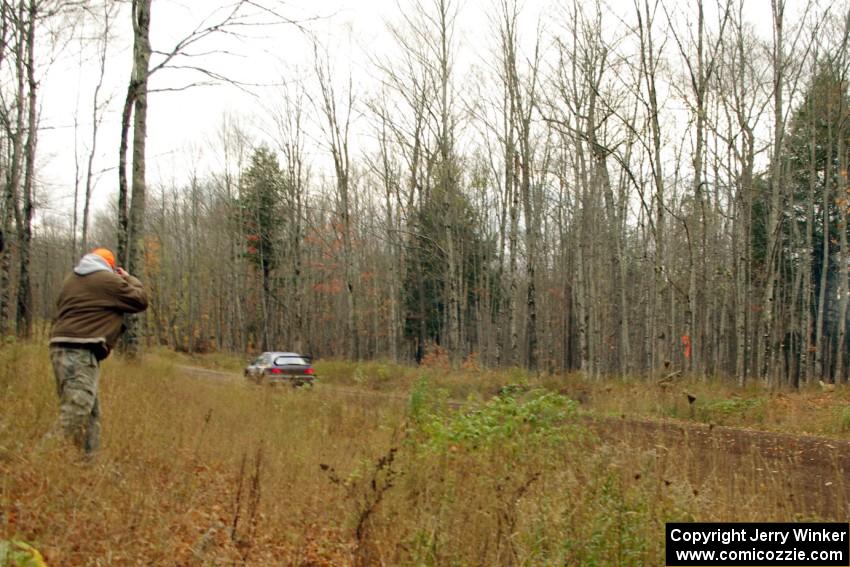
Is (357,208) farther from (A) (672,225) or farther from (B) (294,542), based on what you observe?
(B) (294,542)

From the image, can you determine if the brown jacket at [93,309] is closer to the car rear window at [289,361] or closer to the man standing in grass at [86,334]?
the man standing in grass at [86,334]

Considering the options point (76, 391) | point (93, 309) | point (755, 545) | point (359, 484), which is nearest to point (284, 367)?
point (93, 309)

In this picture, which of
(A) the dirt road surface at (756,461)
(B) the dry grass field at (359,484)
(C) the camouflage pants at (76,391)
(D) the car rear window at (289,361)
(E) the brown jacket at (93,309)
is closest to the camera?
(B) the dry grass field at (359,484)

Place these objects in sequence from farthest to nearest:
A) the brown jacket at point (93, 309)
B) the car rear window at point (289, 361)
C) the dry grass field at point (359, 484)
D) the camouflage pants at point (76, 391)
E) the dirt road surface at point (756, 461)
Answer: the car rear window at point (289, 361) → the dirt road surface at point (756, 461) → the brown jacket at point (93, 309) → the camouflage pants at point (76, 391) → the dry grass field at point (359, 484)

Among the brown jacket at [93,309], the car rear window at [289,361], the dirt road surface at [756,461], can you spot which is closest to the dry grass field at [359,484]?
the dirt road surface at [756,461]

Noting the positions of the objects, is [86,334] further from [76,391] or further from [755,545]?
[755,545]

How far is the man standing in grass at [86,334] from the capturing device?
17.9 feet

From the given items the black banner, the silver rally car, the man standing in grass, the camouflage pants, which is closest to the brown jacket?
the man standing in grass

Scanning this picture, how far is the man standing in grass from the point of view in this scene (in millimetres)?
5445

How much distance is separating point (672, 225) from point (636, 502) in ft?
124

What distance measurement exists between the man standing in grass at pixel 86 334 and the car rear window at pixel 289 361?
15787mm

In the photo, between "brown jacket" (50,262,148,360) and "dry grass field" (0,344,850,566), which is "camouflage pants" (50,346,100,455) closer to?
"brown jacket" (50,262,148,360)

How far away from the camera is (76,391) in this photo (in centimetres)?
545

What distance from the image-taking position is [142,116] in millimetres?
12625
